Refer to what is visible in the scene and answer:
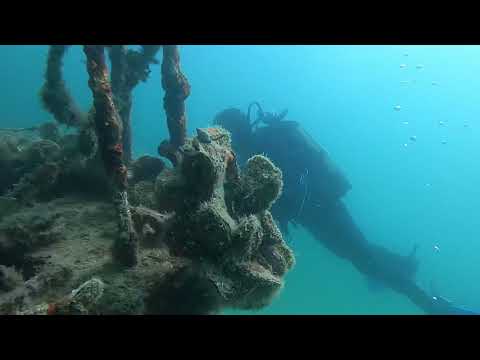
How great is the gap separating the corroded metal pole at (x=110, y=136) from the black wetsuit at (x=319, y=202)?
8.46 m

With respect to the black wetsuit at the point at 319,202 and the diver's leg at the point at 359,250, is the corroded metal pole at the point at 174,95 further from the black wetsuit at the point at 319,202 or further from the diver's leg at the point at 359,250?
the diver's leg at the point at 359,250

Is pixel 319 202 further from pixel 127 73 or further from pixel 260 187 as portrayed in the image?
pixel 260 187

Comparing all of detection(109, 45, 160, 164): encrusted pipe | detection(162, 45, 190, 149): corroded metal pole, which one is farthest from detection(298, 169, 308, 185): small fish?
detection(109, 45, 160, 164): encrusted pipe

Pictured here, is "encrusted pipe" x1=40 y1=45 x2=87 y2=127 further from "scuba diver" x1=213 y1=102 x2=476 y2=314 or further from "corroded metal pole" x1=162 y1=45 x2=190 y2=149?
"scuba diver" x1=213 y1=102 x2=476 y2=314

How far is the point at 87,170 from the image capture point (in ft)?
24.0

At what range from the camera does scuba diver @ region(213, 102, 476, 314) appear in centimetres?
1434

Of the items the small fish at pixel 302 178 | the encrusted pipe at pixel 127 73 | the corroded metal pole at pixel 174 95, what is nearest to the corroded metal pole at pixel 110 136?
the encrusted pipe at pixel 127 73

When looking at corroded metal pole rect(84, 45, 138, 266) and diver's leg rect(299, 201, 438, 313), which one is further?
diver's leg rect(299, 201, 438, 313)

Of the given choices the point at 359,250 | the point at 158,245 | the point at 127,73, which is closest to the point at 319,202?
the point at 359,250

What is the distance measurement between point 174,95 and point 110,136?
3.92 metres

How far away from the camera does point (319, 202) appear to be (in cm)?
1612
